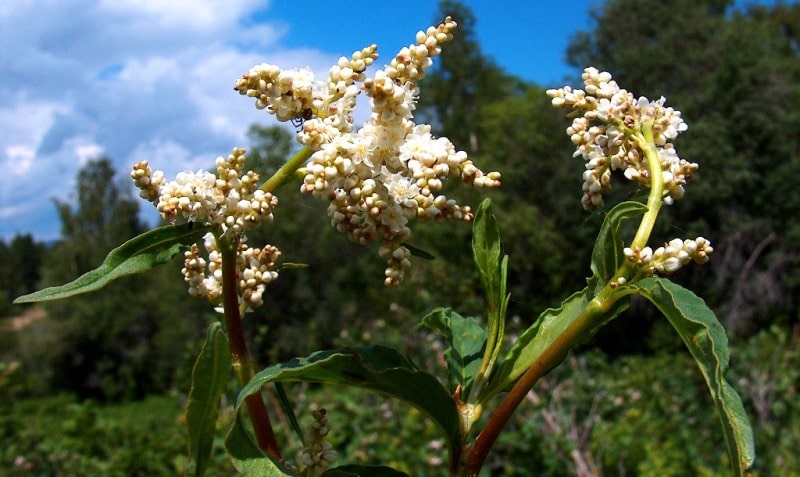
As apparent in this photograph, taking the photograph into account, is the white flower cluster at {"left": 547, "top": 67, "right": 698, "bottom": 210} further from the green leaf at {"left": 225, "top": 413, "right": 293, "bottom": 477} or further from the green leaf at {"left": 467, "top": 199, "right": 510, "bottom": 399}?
the green leaf at {"left": 225, "top": 413, "right": 293, "bottom": 477}

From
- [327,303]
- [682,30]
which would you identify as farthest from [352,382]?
[682,30]

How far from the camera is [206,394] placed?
2.24ft

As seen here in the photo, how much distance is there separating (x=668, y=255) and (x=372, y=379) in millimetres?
304

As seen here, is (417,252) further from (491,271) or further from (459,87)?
(459,87)

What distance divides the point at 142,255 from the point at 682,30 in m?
17.6

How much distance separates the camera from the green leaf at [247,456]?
2.15ft

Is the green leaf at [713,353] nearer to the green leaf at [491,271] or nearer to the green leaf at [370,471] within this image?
the green leaf at [491,271]

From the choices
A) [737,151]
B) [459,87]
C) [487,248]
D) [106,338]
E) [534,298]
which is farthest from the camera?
[106,338]

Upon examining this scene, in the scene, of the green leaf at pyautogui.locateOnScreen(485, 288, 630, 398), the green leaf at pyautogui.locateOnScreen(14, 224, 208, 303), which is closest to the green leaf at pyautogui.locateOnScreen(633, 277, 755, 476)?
the green leaf at pyautogui.locateOnScreen(485, 288, 630, 398)

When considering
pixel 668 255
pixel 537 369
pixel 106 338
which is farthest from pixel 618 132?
pixel 106 338

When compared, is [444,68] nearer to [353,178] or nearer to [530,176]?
[530,176]

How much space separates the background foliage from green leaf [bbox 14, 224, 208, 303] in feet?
0.80

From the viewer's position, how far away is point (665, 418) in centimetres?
619

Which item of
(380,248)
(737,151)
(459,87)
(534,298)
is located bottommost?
(380,248)
